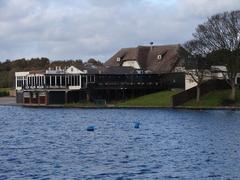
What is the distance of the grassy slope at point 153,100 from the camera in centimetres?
12519

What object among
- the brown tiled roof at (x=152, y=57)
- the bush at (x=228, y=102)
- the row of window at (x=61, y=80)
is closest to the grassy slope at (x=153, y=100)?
the bush at (x=228, y=102)

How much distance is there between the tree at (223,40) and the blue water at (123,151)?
38899 millimetres

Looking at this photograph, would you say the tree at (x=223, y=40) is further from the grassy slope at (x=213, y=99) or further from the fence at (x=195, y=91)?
the fence at (x=195, y=91)

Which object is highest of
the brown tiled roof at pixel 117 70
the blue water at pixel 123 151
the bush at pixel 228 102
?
the brown tiled roof at pixel 117 70

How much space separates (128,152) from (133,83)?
92.9m

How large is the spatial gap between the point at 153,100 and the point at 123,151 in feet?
264

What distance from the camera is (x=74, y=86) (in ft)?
465

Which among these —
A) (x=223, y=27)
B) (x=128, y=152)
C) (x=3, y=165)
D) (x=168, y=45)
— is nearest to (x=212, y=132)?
(x=128, y=152)

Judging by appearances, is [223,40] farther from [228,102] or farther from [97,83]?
[97,83]

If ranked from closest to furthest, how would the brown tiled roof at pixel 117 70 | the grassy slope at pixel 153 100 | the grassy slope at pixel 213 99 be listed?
the grassy slope at pixel 213 99
the grassy slope at pixel 153 100
the brown tiled roof at pixel 117 70

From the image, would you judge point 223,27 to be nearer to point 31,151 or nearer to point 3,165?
point 31,151

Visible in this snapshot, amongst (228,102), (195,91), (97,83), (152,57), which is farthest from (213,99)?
(152,57)

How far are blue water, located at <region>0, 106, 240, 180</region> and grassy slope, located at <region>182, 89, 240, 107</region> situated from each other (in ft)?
126

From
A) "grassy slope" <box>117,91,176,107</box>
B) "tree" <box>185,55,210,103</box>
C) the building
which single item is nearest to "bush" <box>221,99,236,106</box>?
"tree" <box>185,55,210,103</box>
